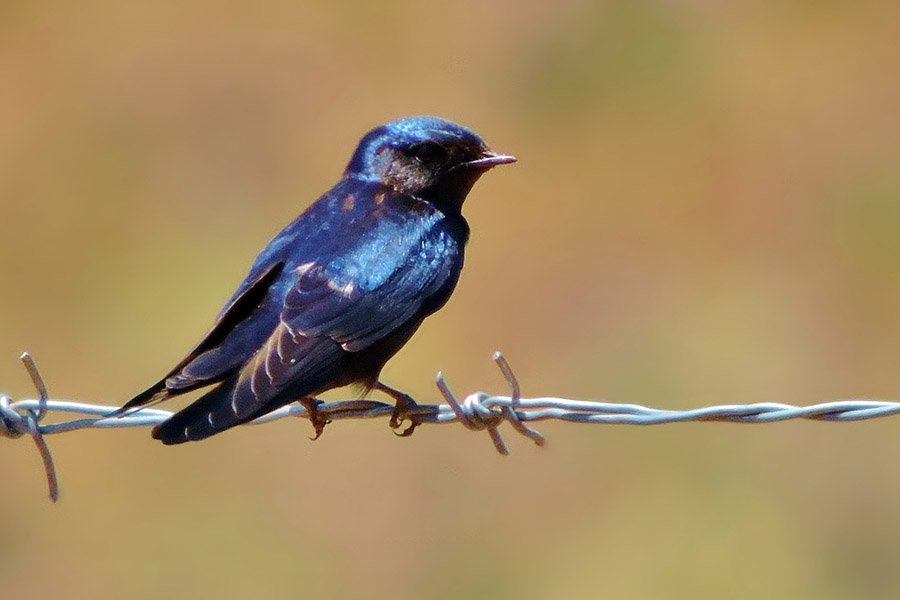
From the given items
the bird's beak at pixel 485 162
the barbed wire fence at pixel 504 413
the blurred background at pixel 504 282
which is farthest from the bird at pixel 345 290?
the blurred background at pixel 504 282

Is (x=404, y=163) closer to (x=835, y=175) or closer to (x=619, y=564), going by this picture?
(x=619, y=564)

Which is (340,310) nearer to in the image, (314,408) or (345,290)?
(345,290)

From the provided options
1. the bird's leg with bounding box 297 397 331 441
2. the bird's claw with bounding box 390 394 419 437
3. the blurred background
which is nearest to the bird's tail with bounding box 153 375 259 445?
the bird's claw with bounding box 390 394 419 437

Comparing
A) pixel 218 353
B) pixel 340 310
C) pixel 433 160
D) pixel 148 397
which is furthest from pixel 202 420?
pixel 433 160

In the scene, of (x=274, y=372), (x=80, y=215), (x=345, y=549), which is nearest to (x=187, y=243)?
(x=80, y=215)

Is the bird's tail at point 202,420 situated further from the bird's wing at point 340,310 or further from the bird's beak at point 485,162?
the bird's beak at point 485,162

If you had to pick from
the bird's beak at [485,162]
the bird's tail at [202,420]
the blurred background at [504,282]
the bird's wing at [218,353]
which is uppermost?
the bird's beak at [485,162]
